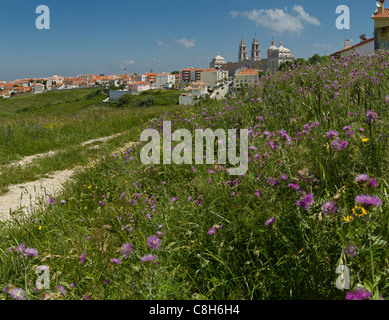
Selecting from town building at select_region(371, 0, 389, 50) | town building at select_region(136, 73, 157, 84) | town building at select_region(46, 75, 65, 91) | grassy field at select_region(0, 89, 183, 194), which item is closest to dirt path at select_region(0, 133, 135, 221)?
grassy field at select_region(0, 89, 183, 194)

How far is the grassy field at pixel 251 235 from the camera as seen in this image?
1708 millimetres

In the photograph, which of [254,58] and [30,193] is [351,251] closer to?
[30,193]

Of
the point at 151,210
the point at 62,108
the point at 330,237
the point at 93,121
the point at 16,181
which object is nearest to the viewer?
the point at 330,237

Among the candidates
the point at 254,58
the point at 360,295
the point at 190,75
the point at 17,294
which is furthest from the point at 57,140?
the point at 254,58

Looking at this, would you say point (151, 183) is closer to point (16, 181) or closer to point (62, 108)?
point (16, 181)

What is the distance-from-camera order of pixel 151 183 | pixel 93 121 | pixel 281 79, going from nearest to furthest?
pixel 151 183, pixel 281 79, pixel 93 121

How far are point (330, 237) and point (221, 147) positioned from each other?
259 centimetres

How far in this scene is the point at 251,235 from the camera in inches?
83.2

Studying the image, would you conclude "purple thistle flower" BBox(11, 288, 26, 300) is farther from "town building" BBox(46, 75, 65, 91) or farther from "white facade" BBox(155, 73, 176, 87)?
"town building" BBox(46, 75, 65, 91)

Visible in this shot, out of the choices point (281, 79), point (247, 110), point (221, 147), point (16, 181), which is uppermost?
point (281, 79)

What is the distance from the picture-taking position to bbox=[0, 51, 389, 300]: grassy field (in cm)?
171

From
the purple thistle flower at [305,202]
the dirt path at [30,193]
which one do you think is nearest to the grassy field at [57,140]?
the dirt path at [30,193]
